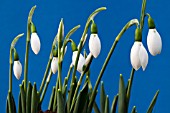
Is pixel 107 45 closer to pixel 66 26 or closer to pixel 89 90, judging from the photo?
pixel 66 26

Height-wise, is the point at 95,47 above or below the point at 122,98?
above

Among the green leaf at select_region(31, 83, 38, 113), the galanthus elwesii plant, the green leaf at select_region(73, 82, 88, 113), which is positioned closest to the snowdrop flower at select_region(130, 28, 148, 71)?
the galanthus elwesii plant

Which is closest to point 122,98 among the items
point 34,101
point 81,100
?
point 81,100

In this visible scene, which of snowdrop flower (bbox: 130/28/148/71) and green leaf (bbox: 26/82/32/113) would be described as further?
green leaf (bbox: 26/82/32/113)

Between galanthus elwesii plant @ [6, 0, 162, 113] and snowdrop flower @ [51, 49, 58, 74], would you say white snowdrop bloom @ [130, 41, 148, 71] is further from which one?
snowdrop flower @ [51, 49, 58, 74]

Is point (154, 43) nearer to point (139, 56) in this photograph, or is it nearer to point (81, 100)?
point (139, 56)

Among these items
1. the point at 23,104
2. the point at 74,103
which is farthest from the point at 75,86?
the point at 23,104

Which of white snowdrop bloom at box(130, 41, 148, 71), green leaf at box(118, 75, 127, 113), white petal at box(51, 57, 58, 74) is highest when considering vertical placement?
white petal at box(51, 57, 58, 74)

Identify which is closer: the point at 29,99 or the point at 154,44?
the point at 154,44

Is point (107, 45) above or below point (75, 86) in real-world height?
above
